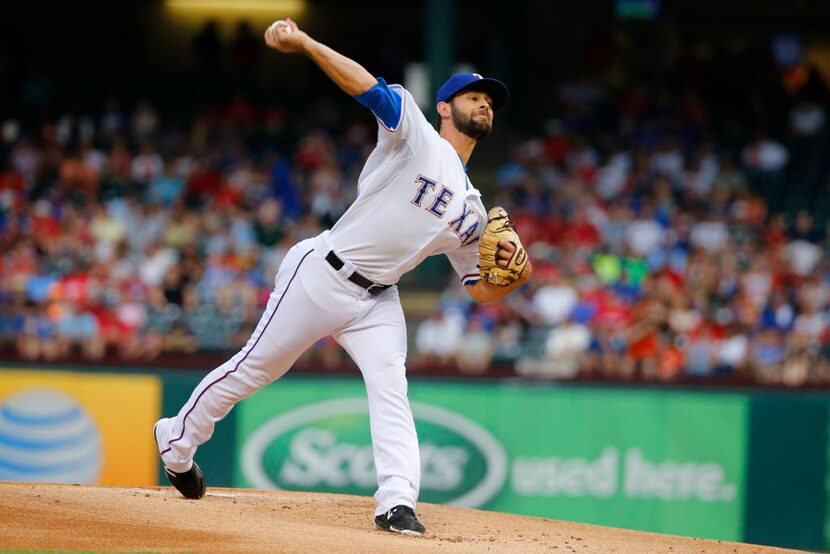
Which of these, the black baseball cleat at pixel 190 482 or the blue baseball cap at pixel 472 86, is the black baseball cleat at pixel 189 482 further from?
the blue baseball cap at pixel 472 86

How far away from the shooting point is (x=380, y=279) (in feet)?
18.0

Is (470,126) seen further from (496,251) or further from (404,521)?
(404,521)

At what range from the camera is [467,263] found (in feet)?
19.2

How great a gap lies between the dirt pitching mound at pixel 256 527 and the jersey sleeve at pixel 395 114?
5.33ft

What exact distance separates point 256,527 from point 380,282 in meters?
1.14

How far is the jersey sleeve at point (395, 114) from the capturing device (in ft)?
16.7

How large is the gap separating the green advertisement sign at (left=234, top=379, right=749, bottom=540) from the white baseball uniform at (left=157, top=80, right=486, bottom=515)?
161 inches

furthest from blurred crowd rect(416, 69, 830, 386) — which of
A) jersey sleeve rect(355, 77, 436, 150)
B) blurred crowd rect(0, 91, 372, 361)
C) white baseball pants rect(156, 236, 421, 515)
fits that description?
jersey sleeve rect(355, 77, 436, 150)

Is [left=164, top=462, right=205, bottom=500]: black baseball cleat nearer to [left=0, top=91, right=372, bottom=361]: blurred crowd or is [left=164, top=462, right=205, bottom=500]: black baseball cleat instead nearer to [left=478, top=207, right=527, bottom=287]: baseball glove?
[left=478, top=207, right=527, bottom=287]: baseball glove

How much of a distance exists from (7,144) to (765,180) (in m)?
8.98

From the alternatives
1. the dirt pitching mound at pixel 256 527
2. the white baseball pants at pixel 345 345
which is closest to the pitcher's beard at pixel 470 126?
the white baseball pants at pixel 345 345

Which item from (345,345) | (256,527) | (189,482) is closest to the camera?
(256,527)

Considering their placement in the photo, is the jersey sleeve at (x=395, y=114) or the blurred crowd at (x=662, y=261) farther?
the blurred crowd at (x=662, y=261)

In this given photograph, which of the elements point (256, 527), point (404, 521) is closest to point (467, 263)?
point (404, 521)
